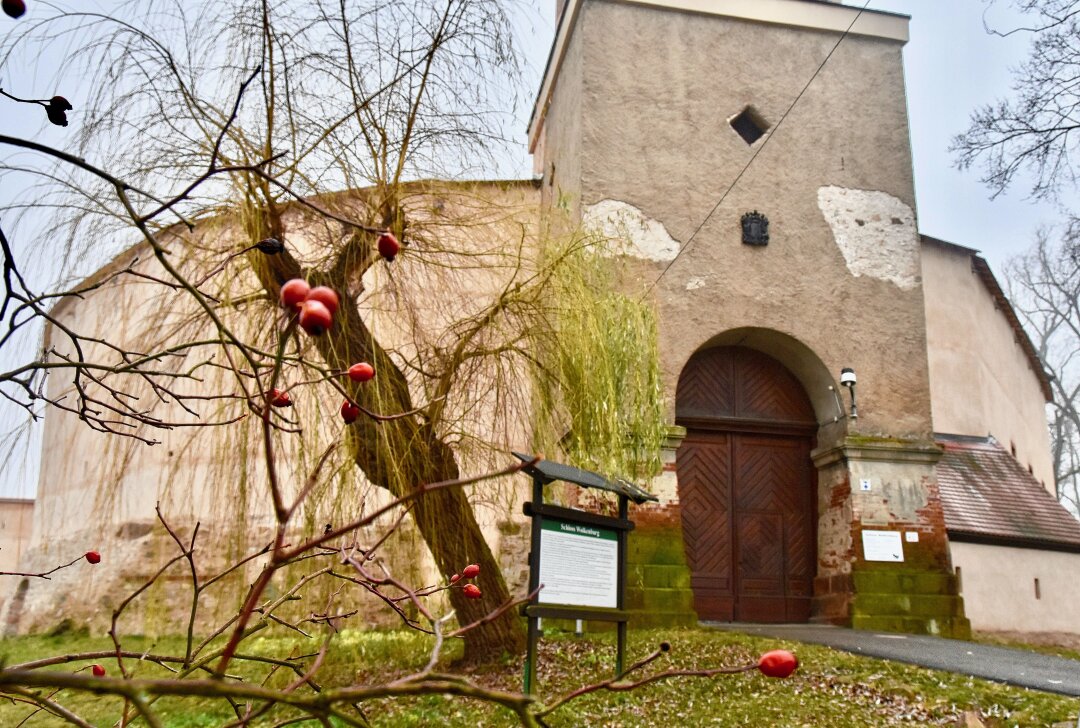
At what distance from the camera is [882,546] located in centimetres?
1081

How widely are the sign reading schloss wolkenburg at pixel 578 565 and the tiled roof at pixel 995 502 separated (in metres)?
7.50

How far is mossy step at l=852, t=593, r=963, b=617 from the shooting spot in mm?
10539

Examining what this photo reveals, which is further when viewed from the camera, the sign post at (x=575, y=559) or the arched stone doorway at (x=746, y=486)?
the arched stone doorway at (x=746, y=486)

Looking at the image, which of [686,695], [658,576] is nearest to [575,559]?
[686,695]

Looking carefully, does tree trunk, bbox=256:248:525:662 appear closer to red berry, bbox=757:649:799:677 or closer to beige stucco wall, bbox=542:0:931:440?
beige stucco wall, bbox=542:0:931:440

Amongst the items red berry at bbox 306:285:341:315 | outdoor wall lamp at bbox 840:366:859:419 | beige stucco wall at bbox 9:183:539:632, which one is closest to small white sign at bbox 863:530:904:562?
outdoor wall lamp at bbox 840:366:859:419

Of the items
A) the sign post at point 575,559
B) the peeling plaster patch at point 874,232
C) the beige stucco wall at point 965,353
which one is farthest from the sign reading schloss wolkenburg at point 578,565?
the beige stucco wall at point 965,353

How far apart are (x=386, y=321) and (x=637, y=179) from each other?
505 cm

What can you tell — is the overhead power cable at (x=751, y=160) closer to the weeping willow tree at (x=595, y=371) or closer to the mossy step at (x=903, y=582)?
the weeping willow tree at (x=595, y=371)

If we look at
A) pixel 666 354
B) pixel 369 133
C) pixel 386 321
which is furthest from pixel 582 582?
pixel 666 354

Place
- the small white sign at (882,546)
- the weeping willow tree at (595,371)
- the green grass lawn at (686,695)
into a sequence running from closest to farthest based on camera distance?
the green grass lawn at (686,695) < the weeping willow tree at (595,371) < the small white sign at (882,546)

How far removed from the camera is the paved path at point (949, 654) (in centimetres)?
706

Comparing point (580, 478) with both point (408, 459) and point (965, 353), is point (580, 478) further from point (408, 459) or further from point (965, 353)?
point (965, 353)

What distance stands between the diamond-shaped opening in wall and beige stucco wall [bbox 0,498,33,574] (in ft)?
53.3
